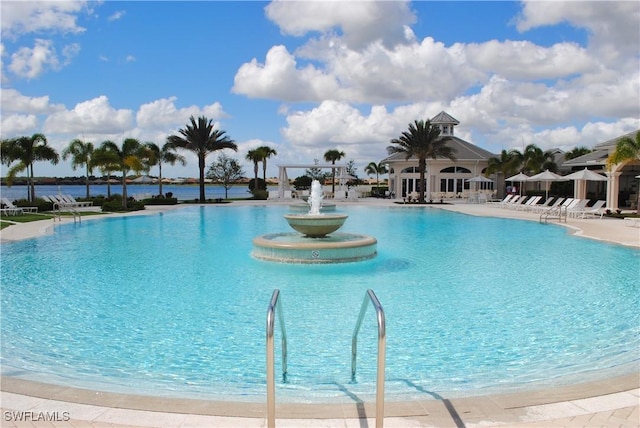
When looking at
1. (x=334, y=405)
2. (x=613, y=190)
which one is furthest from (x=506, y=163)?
(x=334, y=405)

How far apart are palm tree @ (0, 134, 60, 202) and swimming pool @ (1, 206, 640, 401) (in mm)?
19955

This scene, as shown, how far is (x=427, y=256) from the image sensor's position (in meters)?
15.0

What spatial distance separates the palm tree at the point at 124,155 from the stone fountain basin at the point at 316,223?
21.8 m

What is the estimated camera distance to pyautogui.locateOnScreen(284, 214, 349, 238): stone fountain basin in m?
14.4

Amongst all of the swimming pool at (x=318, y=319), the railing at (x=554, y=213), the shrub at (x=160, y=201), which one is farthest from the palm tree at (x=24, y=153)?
the railing at (x=554, y=213)

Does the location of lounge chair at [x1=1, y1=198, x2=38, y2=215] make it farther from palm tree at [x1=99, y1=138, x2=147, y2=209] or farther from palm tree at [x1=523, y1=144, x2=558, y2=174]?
palm tree at [x1=523, y1=144, x2=558, y2=174]

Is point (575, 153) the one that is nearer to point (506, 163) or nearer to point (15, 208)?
point (506, 163)

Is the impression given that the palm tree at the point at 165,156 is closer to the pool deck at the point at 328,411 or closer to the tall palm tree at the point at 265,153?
the tall palm tree at the point at 265,153

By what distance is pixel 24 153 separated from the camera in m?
33.2

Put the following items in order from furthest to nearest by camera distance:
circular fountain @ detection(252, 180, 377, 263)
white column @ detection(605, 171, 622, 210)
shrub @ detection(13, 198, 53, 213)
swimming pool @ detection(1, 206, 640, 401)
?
shrub @ detection(13, 198, 53, 213), white column @ detection(605, 171, 622, 210), circular fountain @ detection(252, 180, 377, 263), swimming pool @ detection(1, 206, 640, 401)

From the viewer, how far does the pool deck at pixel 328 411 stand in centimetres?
432

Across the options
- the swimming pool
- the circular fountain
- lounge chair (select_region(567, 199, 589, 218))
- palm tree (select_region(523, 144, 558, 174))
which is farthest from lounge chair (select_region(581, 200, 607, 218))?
the circular fountain

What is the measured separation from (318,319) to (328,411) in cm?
383

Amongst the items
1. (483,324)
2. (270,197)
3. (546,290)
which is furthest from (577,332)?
(270,197)
